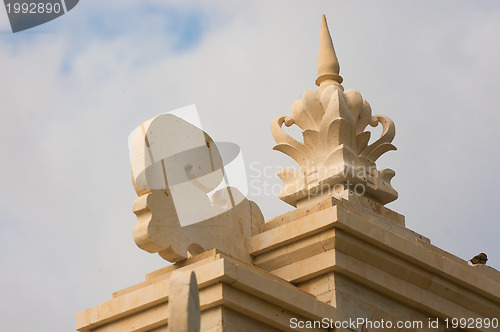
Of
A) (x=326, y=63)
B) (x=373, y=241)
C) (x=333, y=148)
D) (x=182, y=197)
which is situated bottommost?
(x=373, y=241)

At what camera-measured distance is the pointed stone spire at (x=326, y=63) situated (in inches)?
644

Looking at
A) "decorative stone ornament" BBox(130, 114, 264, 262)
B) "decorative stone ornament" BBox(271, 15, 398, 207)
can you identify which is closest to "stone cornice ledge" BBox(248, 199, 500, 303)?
"decorative stone ornament" BBox(130, 114, 264, 262)

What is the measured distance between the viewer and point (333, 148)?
15.5m

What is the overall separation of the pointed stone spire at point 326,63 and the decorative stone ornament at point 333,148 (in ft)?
0.70

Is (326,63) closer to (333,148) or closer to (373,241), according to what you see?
(333,148)

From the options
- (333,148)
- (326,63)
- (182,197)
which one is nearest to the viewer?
(182,197)

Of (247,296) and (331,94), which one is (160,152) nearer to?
(247,296)

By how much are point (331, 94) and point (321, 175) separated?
1037 millimetres

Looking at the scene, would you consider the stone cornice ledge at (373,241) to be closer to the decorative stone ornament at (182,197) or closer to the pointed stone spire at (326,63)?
the decorative stone ornament at (182,197)

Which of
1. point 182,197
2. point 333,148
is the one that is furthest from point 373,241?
point 182,197

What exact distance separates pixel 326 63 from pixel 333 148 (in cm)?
152

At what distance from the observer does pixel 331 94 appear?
15.6 metres

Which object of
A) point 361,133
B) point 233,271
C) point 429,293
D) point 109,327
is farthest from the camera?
point 361,133

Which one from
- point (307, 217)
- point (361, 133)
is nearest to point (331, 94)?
point (361, 133)
